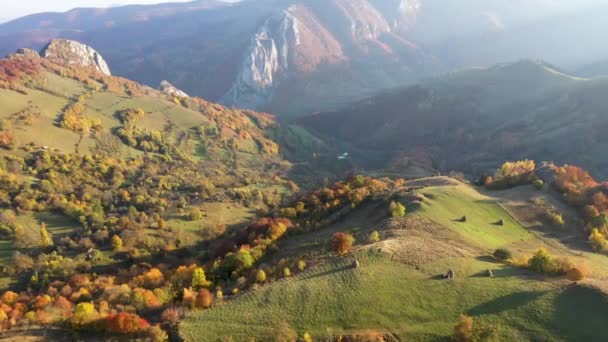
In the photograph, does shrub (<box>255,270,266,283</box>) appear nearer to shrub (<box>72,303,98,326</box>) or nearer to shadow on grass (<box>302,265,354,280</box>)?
shadow on grass (<box>302,265,354,280</box>)

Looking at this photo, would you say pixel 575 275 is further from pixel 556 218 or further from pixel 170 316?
pixel 170 316

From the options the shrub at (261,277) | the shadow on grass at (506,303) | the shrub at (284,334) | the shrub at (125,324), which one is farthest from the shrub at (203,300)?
the shadow on grass at (506,303)

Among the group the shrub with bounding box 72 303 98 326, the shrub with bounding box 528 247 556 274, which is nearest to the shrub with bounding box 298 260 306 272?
the shrub with bounding box 72 303 98 326

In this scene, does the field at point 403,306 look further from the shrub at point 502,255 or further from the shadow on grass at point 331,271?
the shrub at point 502,255

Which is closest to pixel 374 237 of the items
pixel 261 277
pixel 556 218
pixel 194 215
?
pixel 261 277

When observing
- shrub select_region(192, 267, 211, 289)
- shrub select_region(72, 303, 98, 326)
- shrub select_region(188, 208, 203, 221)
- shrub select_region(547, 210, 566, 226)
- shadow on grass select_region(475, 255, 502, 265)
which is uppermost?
shrub select_region(188, 208, 203, 221)

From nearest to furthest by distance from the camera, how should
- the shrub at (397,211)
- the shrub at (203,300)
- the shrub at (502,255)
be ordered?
the shrub at (203,300)
the shrub at (502,255)
the shrub at (397,211)
